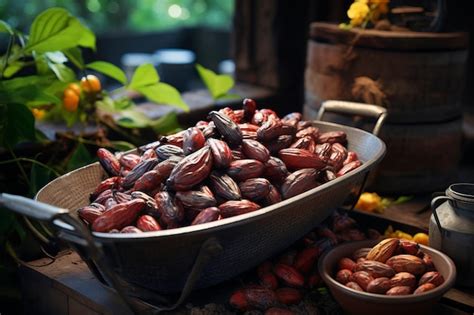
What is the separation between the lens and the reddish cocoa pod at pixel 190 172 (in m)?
1.27

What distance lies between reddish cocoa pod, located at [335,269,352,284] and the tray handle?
510mm

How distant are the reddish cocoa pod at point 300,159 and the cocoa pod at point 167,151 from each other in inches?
9.7

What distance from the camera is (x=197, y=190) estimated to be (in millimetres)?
1281

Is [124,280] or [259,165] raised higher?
[259,165]

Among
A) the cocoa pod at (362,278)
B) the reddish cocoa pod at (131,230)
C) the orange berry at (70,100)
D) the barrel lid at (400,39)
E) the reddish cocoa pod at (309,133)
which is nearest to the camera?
the reddish cocoa pod at (131,230)

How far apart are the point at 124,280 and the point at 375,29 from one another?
1.21 m

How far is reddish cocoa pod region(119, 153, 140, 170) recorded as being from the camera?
148cm

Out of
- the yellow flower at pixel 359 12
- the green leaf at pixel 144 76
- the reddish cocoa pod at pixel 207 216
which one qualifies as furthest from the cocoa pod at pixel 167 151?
the yellow flower at pixel 359 12

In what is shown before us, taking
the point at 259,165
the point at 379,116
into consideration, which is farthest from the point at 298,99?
the point at 259,165

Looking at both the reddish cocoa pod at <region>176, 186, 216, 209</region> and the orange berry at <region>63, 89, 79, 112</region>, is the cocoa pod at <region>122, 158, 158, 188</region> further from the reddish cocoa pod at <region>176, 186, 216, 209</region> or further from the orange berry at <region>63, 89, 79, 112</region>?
the orange berry at <region>63, 89, 79, 112</region>

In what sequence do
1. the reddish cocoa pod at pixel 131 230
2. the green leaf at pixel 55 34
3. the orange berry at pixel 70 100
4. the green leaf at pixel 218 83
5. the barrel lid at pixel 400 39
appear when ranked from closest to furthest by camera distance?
the reddish cocoa pod at pixel 131 230 → the green leaf at pixel 55 34 → the barrel lid at pixel 400 39 → the orange berry at pixel 70 100 → the green leaf at pixel 218 83

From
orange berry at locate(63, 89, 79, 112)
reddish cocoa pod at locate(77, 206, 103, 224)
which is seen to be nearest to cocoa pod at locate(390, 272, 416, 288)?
reddish cocoa pod at locate(77, 206, 103, 224)

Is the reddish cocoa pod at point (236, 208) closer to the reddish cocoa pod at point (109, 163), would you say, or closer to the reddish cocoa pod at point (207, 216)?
the reddish cocoa pod at point (207, 216)

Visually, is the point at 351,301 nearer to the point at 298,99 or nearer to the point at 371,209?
the point at 371,209
